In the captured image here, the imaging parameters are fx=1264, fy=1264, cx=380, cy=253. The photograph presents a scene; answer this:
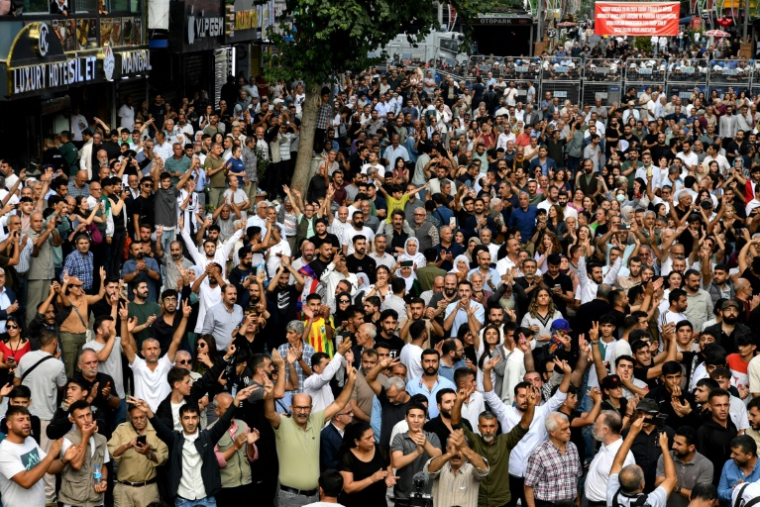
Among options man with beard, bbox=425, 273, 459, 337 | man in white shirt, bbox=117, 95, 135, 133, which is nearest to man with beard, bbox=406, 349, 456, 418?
man with beard, bbox=425, 273, 459, 337

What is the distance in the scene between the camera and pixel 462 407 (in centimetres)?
1073

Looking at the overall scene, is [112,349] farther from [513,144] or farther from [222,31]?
[222,31]

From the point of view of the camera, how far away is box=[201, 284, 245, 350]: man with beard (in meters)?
12.9

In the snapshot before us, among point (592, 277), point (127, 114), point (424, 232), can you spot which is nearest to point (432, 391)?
point (592, 277)

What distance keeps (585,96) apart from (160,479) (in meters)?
27.1

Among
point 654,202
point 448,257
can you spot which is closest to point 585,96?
point 654,202

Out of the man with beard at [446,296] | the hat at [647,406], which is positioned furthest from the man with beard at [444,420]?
the man with beard at [446,296]

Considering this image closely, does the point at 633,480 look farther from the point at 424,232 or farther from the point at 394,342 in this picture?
the point at 424,232

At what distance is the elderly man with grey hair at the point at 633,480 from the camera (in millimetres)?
8906

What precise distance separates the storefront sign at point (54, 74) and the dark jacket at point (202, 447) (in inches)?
386

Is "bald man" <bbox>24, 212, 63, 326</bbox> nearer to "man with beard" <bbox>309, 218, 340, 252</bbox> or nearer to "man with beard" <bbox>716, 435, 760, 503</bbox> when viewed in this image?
"man with beard" <bbox>309, 218, 340, 252</bbox>

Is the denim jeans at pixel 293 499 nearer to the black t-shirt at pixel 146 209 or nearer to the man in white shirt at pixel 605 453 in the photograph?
the man in white shirt at pixel 605 453

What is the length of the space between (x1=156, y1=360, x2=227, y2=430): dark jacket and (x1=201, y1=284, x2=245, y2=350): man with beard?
244 cm

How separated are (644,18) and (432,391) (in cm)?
3309
